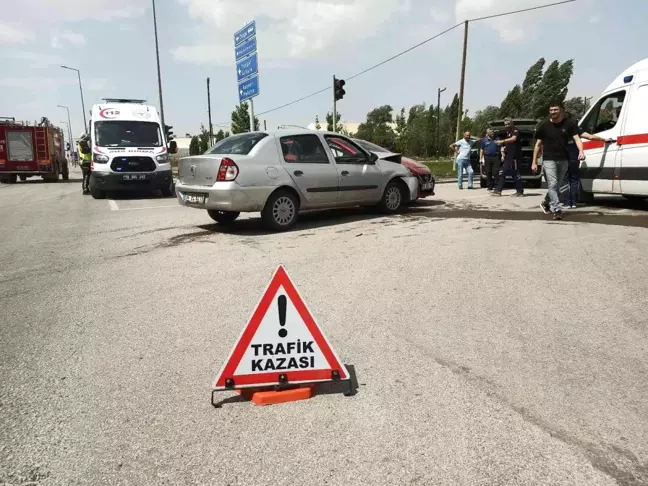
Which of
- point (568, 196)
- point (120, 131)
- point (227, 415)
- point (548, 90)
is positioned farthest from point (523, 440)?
point (548, 90)

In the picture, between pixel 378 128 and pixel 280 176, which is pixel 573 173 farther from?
pixel 378 128

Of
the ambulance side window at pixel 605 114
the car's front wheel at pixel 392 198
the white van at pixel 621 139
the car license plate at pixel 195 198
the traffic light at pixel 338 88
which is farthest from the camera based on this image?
the traffic light at pixel 338 88

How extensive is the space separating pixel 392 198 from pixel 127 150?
28.6 feet

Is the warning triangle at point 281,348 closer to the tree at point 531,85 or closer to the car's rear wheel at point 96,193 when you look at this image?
the car's rear wheel at point 96,193

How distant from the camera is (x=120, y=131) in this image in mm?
15148

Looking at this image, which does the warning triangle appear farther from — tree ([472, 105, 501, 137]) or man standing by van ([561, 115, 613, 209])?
tree ([472, 105, 501, 137])

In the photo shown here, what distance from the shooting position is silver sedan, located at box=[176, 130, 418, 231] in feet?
25.0

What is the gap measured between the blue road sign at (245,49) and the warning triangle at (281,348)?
13520 mm

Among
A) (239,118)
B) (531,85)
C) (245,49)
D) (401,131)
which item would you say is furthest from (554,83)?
(245,49)

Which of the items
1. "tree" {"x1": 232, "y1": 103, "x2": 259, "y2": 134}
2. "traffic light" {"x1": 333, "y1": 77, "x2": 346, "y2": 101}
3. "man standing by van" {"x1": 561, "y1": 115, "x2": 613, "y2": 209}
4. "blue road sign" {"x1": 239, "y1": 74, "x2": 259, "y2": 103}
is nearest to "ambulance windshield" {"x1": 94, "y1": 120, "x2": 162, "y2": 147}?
"blue road sign" {"x1": 239, "y1": 74, "x2": 259, "y2": 103}

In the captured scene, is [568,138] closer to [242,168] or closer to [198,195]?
[242,168]

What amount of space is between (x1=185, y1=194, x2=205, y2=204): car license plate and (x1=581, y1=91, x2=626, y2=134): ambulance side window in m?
7.29

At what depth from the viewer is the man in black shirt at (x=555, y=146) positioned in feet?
27.2

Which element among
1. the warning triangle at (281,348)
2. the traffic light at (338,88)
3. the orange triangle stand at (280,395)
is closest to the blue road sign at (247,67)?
the traffic light at (338,88)
